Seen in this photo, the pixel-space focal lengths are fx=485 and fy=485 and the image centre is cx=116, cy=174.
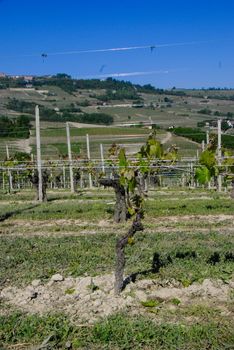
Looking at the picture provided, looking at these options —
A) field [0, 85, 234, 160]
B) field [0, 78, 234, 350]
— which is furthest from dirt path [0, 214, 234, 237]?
field [0, 85, 234, 160]

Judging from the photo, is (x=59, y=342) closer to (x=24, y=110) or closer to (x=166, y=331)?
(x=166, y=331)

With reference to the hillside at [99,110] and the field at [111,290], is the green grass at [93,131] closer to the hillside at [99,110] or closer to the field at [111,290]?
the hillside at [99,110]

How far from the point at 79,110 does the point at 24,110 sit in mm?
6295

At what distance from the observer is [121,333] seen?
16.2ft

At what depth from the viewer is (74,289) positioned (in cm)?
614

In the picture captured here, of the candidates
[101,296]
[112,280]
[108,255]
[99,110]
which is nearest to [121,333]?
[101,296]

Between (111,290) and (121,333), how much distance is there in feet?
3.73

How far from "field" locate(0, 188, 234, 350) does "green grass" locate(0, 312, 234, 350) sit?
0.01 metres

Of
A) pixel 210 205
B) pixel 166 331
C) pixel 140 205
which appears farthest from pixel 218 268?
pixel 210 205

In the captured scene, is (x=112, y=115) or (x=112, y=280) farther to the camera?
(x=112, y=115)

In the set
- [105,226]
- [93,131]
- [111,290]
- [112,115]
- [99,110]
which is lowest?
[105,226]

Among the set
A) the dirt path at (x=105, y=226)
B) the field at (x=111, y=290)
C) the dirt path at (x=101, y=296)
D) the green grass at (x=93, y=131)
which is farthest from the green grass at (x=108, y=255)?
the green grass at (x=93, y=131)

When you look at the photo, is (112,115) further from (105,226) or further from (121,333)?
(121,333)

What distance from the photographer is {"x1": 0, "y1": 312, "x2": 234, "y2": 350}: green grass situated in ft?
15.5
